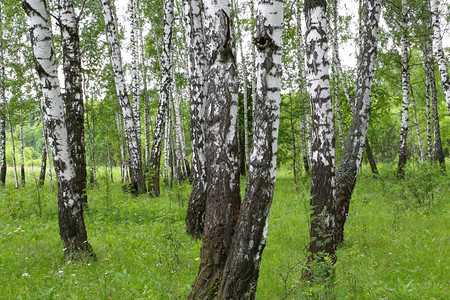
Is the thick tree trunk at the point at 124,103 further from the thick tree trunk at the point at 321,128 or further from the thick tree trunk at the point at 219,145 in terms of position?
the thick tree trunk at the point at 219,145

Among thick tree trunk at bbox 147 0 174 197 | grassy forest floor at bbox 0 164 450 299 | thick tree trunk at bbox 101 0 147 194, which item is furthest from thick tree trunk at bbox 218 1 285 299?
thick tree trunk at bbox 101 0 147 194

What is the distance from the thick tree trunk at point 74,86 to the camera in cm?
691

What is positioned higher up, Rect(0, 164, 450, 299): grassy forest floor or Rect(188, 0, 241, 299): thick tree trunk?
Rect(188, 0, 241, 299): thick tree trunk

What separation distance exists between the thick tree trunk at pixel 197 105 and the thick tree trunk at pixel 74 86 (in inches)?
94.0

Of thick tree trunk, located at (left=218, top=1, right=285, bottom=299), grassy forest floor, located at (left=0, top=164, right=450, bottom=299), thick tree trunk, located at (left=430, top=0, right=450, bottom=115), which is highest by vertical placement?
thick tree trunk, located at (left=430, top=0, right=450, bottom=115)

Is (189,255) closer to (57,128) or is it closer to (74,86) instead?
(57,128)

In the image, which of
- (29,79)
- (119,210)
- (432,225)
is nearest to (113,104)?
(29,79)

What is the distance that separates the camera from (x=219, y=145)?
3621 millimetres

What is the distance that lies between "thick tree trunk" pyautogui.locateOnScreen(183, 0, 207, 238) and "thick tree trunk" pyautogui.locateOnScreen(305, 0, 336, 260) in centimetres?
244

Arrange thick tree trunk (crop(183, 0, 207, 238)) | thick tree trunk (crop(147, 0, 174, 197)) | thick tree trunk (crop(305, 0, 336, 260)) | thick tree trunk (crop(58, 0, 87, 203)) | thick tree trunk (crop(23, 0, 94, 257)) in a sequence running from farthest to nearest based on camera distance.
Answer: thick tree trunk (crop(147, 0, 174, 197)) → thick tree trunk (crop(58, 0, 87, 203)) → thick tree trunk (crop(183, 0, 207, 238)) → thick tree trunk (crop(23, 0, 94, 257)) → thick tree trunk (crop(305, 0, 336, 260))

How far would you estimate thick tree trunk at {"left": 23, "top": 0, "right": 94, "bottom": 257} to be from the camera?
17.1 ft

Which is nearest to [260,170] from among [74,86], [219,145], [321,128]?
[219,145]

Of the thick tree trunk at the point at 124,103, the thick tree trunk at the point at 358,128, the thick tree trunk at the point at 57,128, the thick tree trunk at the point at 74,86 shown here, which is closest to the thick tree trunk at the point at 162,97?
the thick tree trunk at the point at 124,103

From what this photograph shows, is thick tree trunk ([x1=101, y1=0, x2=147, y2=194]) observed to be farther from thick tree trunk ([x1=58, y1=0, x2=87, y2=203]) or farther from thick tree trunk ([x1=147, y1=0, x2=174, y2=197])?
thick tree trunk ([x1=58, y1=0, x2=87, y2=203])
